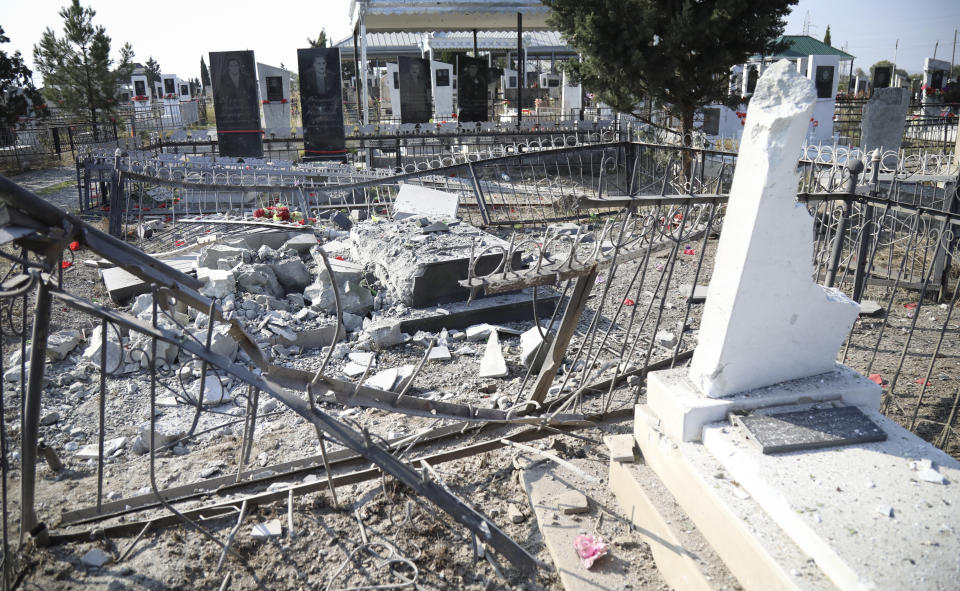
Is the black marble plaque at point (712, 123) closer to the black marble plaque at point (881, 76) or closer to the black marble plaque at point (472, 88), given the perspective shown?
the black marble plaque at point (472, 88)

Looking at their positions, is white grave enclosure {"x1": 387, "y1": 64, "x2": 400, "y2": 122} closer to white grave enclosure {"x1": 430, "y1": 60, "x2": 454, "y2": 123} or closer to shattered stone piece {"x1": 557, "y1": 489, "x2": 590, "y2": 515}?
white grave enclosure {"x1": 430, "y1": 60, "x2": 454, "y2": 123}

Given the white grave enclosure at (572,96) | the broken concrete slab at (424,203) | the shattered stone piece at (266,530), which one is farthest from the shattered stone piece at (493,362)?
the white grave enclosure at (572,96)

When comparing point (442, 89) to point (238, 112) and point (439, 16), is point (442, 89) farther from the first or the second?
point (238, 112)

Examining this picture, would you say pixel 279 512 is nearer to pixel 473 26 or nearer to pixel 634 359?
pixel 634 359

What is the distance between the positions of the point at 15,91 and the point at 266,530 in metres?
23.7

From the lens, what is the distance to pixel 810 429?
7.73 ft

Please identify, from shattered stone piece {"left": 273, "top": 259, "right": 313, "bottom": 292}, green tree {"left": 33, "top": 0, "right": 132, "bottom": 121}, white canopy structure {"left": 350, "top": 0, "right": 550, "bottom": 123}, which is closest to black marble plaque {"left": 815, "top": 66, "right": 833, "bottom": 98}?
white canopy structure {"left": 350, "top": 0, "right": 550, "bottom": 123}

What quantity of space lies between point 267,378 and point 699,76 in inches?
454

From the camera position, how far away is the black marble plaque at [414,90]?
16.9 meters

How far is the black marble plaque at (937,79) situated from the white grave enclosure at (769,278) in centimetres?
2707

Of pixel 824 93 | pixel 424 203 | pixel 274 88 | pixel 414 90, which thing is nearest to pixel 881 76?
pixel 824 93

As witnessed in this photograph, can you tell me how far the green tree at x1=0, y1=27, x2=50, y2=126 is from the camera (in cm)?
1875

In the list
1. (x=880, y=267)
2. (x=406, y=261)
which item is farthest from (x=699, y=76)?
(x=406, y=261)

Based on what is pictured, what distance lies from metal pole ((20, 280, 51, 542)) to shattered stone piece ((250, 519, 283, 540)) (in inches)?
36.4
